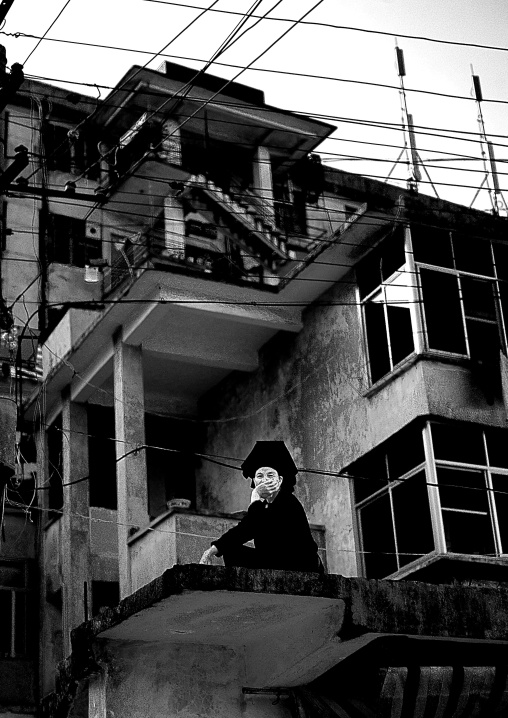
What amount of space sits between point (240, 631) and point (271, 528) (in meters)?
1.39

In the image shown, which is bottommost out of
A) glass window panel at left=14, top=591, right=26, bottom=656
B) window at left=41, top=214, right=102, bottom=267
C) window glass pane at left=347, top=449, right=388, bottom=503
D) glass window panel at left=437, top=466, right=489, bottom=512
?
glass window panel at left=14, top=591, right=26, bottom=656

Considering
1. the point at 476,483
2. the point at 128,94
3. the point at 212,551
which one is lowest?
the point at 212,551

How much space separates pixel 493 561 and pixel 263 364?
6.52 meters

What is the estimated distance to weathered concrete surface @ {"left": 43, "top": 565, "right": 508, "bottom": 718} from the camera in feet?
24.8

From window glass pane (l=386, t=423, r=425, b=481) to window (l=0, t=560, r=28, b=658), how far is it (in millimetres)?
7927

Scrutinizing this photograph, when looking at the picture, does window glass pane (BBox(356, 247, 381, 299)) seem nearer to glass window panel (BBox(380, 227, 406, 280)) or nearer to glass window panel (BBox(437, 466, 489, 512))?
glass window panel (BBox(380, 227, 406, 280))

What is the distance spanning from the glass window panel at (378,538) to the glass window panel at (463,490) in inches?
43.7

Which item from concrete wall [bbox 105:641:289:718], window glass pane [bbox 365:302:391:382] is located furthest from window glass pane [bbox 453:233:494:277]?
concrete wall [bbox 105:641:289:718]

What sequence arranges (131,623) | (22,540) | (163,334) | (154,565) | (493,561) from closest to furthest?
(131,623) → (493,561) → (154,565) → (163,334) → (22,540)

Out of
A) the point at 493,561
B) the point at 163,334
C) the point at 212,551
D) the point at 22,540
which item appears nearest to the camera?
the point at 212,551

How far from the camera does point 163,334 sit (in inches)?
848

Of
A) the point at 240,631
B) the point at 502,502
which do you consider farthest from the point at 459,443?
the point at 240,631

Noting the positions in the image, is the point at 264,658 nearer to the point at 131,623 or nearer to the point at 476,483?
the point at 131,623

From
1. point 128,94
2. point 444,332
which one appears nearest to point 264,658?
point 444,332
